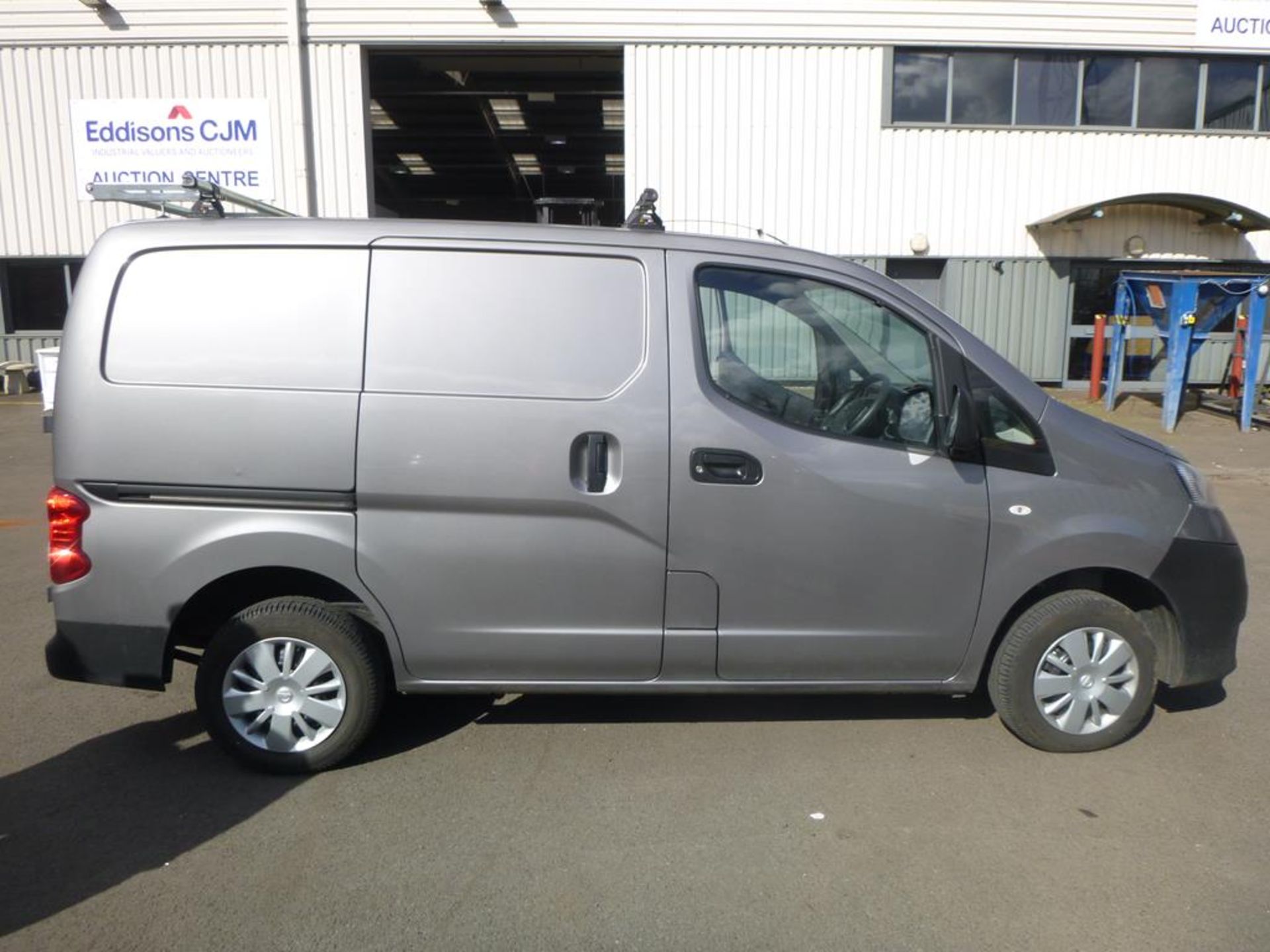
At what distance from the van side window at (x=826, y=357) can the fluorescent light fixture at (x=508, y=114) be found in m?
17.3

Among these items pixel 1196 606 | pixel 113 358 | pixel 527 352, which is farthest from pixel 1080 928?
pixel 113 358

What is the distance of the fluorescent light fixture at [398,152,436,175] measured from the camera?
25953 mm

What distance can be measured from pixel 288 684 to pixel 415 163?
25.5 meters

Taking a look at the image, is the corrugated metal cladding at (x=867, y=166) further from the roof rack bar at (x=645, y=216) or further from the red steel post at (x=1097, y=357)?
the roof rack bar at (x=645, y=216)

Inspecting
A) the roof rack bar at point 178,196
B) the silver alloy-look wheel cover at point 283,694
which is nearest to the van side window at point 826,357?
the roof rack bar at point 178,196

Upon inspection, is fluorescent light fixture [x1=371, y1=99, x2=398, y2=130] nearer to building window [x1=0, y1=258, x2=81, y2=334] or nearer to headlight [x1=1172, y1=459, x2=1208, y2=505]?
building window [x1=0, y1=258, x2=81, y2=334]

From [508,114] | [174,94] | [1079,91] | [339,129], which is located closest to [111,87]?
[174,94]

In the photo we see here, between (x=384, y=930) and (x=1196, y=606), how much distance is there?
324 cm

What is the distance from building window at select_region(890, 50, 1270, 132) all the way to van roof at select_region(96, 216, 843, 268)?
13.5 m

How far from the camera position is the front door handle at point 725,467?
3.72 metres

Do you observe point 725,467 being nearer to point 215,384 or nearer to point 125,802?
point 215,384

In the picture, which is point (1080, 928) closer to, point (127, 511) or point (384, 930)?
point (384, 930)

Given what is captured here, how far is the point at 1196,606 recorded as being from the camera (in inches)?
159

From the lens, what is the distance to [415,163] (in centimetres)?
2720
